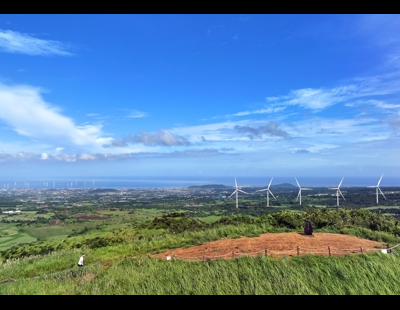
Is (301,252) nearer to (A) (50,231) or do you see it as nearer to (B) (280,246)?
(B) (280,246)

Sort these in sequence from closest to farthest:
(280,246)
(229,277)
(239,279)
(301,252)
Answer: (239,279) < (229,277) < (301,252) < (280,246)

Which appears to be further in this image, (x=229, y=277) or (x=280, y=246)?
(x=280, y=246)

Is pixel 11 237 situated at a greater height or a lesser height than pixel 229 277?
lesser

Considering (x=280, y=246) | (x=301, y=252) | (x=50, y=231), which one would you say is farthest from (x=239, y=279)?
(x=50, y=231)

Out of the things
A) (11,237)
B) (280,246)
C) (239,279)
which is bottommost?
(11,237)

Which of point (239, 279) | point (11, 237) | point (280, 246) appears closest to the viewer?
point (239, 279)

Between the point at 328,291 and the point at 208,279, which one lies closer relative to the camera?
the point at 328,291
